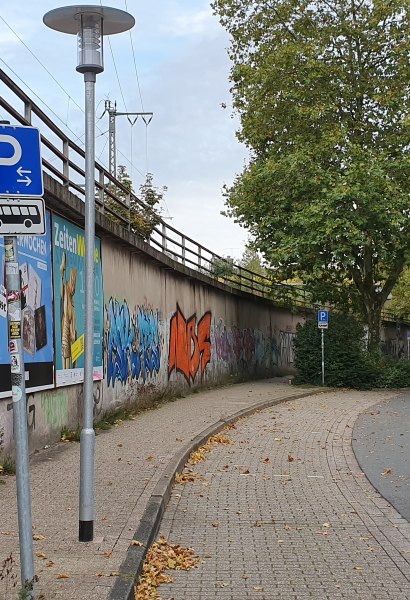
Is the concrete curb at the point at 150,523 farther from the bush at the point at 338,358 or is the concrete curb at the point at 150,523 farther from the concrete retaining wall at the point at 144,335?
the bush at the point at 338,358

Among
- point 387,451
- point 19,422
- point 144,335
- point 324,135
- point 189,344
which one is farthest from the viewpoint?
point 324,135

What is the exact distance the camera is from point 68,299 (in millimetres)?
12445

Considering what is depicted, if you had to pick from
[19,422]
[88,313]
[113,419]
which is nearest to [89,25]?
[88,313]

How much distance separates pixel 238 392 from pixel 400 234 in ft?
24.9

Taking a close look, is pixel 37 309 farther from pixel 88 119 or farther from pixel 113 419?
pixel 88 119

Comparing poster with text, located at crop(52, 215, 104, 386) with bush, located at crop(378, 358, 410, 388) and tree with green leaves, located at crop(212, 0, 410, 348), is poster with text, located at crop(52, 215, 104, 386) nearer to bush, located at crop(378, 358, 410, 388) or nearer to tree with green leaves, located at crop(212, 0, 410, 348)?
tree with green leaves, located at crop(212, 0, 410, 348)

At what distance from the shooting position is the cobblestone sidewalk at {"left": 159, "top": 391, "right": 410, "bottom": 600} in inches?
221

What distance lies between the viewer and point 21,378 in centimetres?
474

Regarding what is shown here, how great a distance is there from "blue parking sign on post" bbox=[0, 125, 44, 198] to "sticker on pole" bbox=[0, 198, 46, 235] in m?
0.04

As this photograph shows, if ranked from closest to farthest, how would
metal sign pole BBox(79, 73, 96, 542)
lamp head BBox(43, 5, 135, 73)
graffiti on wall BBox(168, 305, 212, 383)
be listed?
1. lamp head BBox(43, 5, 135, 73)
2. metal sign pole BBox(79, 73, 96, 542)
3. graffiti on wall BBox(168, 305, 212, 383)

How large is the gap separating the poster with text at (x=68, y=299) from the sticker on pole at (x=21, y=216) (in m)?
6.98

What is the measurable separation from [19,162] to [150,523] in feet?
11.5

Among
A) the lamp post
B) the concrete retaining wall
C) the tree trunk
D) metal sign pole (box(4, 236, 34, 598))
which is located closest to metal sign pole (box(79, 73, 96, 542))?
the lamp post

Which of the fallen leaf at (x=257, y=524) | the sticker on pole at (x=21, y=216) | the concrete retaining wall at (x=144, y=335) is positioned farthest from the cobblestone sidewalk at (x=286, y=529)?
the sticker on pole at (x=21, y=216)
